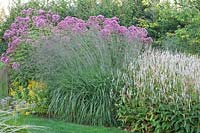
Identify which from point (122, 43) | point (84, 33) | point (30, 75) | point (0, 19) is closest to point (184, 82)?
point (122, 43)

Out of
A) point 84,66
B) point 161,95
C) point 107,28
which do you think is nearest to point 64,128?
point 84,66

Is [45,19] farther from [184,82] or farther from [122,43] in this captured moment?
[184,82]

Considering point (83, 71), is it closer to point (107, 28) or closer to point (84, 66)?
point (84, 66)

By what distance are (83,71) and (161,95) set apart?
155 centimetres

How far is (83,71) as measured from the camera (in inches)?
282

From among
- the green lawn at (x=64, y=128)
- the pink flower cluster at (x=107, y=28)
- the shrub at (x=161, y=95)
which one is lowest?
the green lawn at (x=64, y=128)

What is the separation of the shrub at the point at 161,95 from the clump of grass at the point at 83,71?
313mm

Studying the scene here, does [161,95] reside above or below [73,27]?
below

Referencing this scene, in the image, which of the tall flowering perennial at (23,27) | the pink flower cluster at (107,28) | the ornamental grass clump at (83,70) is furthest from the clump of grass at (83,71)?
the tall flowering perennial at (23,27)

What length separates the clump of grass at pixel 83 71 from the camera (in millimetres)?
6875

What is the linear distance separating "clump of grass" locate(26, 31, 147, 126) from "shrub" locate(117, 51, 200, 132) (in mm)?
313

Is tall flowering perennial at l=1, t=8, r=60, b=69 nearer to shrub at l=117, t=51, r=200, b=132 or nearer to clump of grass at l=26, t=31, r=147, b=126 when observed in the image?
clump of grass at l=26, t=31, r=147, b=126

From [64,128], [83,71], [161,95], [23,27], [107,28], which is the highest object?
[23,27]

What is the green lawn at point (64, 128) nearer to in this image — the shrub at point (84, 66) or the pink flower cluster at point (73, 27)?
the shrub at point (84, 66)
